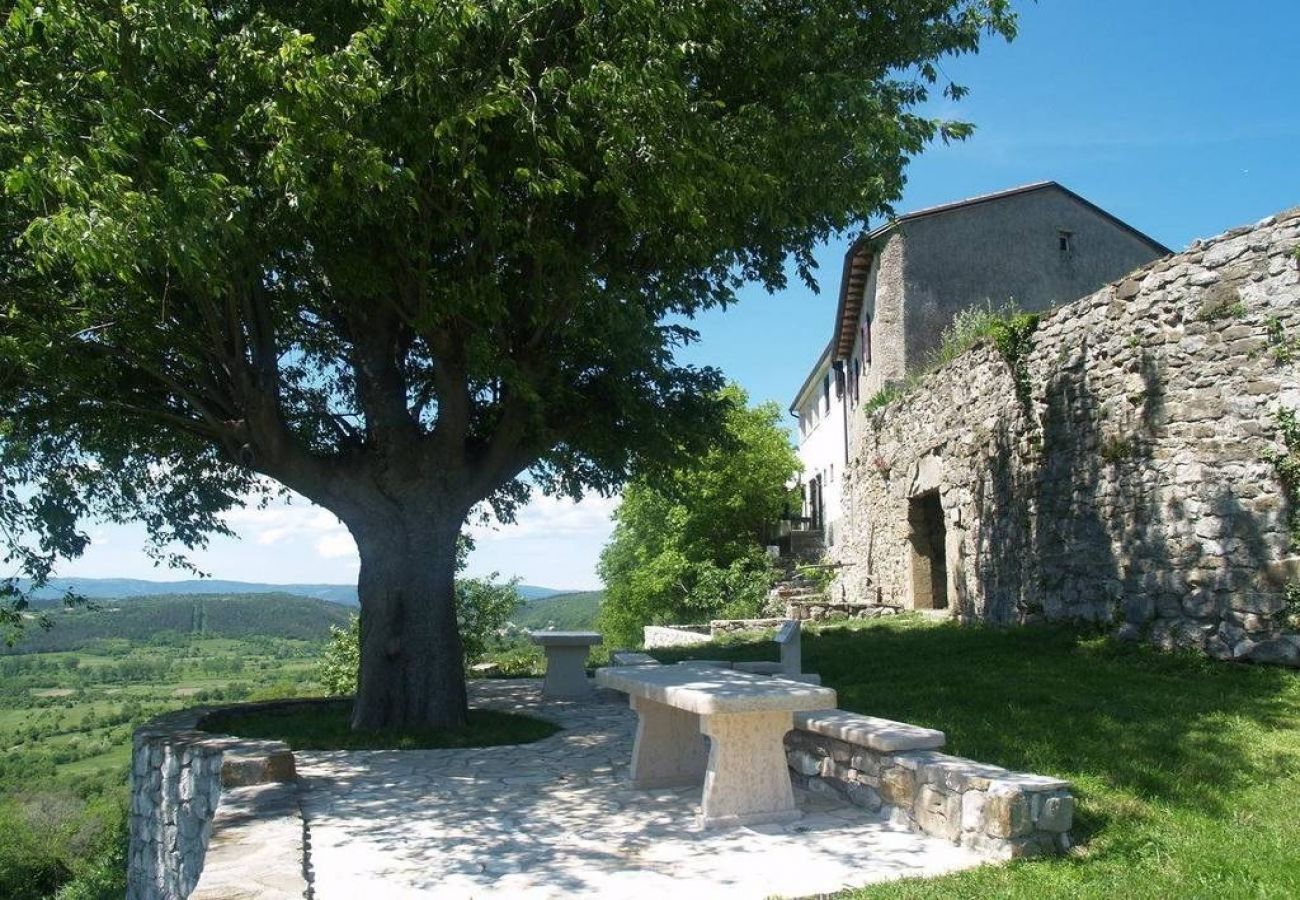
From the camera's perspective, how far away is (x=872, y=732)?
5.76m

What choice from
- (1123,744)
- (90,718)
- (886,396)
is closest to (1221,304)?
(1123,744)

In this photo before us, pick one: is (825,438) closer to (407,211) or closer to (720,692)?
(407,211)

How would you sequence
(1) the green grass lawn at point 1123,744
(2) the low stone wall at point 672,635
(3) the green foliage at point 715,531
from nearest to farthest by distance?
(1) the green grass lawn at point 1123,744 → (2) the low stone wall at point 672,635 → (3) the green foliage at point 715,531

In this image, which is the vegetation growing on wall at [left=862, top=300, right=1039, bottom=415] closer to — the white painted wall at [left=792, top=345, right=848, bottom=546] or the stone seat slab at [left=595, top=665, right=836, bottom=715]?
the stone seat slab at [left=595, top=665, right=836, bottom=715]

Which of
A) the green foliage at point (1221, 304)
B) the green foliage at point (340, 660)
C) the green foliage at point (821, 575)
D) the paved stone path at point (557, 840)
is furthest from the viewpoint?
the green foliage at point (821, 575)

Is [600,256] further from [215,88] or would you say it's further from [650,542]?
[650,542]

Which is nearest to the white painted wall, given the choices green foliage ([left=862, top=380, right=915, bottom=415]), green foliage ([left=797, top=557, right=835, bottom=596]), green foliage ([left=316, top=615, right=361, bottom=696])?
green foliage ([left=797, top=557, right=835, bottom=596])

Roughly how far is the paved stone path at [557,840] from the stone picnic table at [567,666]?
3.78 meters

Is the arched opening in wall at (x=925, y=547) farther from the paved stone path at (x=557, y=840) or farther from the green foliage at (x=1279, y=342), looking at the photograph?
the paved stone path at (x=557, y=840)

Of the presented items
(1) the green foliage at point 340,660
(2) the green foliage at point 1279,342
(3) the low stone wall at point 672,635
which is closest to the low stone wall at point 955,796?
(2) the green foliage at point 1279,342

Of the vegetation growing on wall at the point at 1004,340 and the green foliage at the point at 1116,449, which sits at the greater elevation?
the vegetation growing on wall at the point at 1004,340

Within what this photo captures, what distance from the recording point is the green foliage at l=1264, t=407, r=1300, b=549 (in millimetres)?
8125

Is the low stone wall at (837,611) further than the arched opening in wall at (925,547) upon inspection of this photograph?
Yes

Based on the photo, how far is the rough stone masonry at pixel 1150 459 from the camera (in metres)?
8.39
